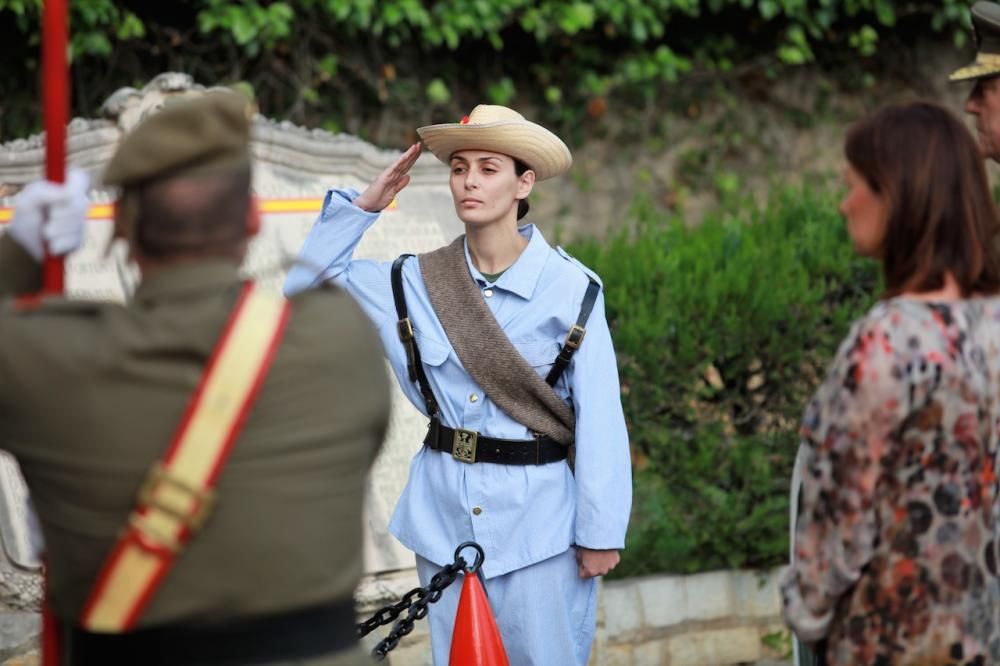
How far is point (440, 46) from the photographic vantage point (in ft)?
26.7

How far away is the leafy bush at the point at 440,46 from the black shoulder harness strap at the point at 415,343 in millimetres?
3426

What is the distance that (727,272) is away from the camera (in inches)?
218

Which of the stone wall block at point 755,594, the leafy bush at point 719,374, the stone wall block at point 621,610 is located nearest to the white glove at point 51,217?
the leafy bush at point 719,374

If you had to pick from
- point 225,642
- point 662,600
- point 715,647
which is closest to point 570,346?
point 225,642

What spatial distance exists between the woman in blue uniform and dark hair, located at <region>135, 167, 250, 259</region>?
5.32 ft

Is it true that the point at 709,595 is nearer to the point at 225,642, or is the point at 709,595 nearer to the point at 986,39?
the point at 986,39

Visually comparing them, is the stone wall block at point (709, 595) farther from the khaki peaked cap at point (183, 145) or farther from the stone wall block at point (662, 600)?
the khaki peaked cap at point (183, 145)

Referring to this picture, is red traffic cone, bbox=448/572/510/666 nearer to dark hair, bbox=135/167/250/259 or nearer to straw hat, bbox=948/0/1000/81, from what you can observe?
dark hair, bbox=135/167/250/259

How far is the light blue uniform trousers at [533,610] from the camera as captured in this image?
3863mm

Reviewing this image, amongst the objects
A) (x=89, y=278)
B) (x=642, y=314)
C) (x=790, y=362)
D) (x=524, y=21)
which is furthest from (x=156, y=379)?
(x=524, y=21)

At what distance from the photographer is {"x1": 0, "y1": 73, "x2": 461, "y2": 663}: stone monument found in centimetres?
463

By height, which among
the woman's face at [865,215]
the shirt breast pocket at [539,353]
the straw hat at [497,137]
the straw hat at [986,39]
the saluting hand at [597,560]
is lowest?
the saluting hand at [597,560]

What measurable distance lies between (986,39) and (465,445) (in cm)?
177

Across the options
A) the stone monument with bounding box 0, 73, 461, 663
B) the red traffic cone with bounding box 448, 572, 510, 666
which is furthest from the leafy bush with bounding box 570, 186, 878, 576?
the red traffic cone with bounding box 448, 572, 510, 666
